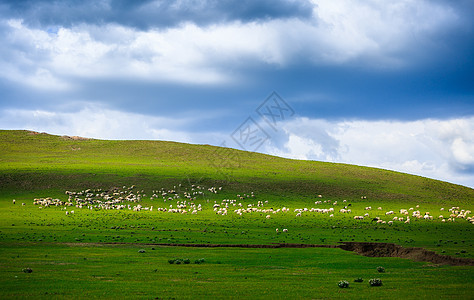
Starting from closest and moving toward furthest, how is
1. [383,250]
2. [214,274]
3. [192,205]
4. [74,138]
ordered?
1. [214,274]
2. [383,250]
3. [192,205]
4. [74,138]

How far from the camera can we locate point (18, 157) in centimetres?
11156

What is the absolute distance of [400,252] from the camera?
33406 mm

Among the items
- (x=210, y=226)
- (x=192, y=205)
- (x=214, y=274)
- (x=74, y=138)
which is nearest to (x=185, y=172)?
(x=192, y=205)

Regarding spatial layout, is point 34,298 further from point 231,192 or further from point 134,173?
point 134,173

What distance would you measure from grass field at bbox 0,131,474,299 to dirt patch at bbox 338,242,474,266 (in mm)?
1127

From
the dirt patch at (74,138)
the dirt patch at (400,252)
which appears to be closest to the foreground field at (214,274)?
the dirt patch at (400,252)

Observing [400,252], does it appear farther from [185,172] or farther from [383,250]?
[185,172]

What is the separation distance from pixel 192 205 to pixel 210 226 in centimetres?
2091

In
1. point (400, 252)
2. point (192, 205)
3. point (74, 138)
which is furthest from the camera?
point (74, 138)

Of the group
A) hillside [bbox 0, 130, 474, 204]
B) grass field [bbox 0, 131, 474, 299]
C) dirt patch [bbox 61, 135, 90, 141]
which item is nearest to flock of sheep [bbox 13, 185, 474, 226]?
grass field [bbox 0, 131, 474, 299]

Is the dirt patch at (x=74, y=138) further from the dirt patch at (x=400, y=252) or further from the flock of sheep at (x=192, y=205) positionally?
the dirt patch at (x=400, y=252)

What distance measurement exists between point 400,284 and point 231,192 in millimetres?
60976

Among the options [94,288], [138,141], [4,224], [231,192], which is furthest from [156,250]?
[138,141]

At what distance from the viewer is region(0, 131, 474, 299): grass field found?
813 inches
